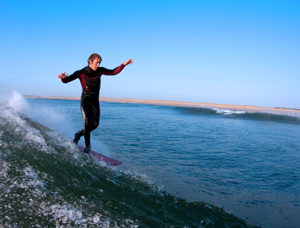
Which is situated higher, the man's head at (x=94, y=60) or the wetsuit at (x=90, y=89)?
the man's head at (x=94, y=60)

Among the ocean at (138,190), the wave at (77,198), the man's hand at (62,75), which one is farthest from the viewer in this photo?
the man's hand at (62,75)

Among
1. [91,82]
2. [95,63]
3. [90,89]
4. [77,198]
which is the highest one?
[95,63]

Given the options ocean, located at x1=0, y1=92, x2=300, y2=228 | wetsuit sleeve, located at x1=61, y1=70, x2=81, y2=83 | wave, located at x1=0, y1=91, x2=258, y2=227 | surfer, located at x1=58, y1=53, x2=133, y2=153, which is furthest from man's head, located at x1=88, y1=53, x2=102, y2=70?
wave, located at x1=0, y1=91, x2=258, y2=227

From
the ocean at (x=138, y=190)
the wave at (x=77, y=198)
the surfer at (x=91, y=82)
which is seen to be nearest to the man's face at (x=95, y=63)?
the surfer at (x=91, y=82)

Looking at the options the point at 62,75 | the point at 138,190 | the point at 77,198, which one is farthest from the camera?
the point at 62,75

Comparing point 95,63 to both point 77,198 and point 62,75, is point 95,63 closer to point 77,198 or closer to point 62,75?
point 62,75

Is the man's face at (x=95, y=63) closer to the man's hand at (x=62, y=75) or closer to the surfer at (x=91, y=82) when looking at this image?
the surfer at (x=91, y=82)

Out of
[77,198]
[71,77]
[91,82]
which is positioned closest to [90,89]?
[91,82]

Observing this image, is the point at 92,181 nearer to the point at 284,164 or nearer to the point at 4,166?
the point at 4,166

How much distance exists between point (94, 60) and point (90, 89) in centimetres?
61

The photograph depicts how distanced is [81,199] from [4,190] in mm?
694

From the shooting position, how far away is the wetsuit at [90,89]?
4.89m

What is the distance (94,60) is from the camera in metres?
4.85

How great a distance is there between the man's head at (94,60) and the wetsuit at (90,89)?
0.09 metres
